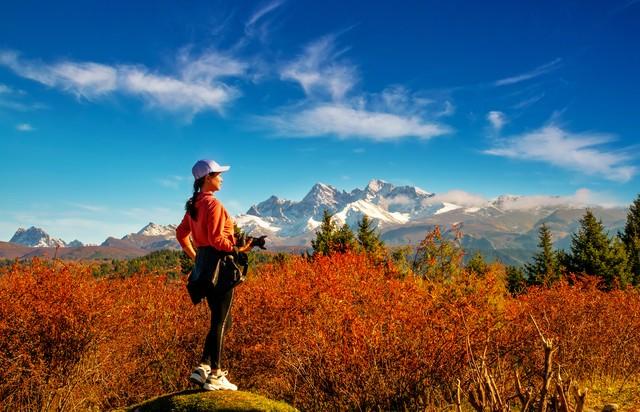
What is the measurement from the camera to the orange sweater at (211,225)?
466 cm

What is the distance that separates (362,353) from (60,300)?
585 centimetres

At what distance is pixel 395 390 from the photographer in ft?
22.7

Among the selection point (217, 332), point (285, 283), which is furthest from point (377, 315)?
point (217, 332)

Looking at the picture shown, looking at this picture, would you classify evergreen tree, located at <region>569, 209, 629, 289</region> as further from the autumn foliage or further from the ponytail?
the ponytail

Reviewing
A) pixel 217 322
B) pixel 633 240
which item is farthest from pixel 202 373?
pixel 633 240

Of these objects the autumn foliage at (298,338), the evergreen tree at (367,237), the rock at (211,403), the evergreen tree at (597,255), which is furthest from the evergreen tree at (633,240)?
the rock at (211,403)

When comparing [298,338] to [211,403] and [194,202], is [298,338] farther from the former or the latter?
[194,202]

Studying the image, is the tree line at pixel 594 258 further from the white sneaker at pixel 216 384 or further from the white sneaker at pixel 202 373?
the white sneaker at pixel 202 373

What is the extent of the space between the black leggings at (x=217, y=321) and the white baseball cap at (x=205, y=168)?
1295mm

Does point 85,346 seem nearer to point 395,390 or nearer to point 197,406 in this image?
point 197,406

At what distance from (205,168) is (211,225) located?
666 millimetres

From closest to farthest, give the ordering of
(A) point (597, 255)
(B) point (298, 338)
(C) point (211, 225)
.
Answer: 1. (C) point (211, 225)
2. (B) point (298, 338)
3. (A) point (597, 255)

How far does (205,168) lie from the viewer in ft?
16.0

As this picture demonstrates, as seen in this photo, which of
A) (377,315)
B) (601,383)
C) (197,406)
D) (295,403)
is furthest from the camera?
(601,383)
